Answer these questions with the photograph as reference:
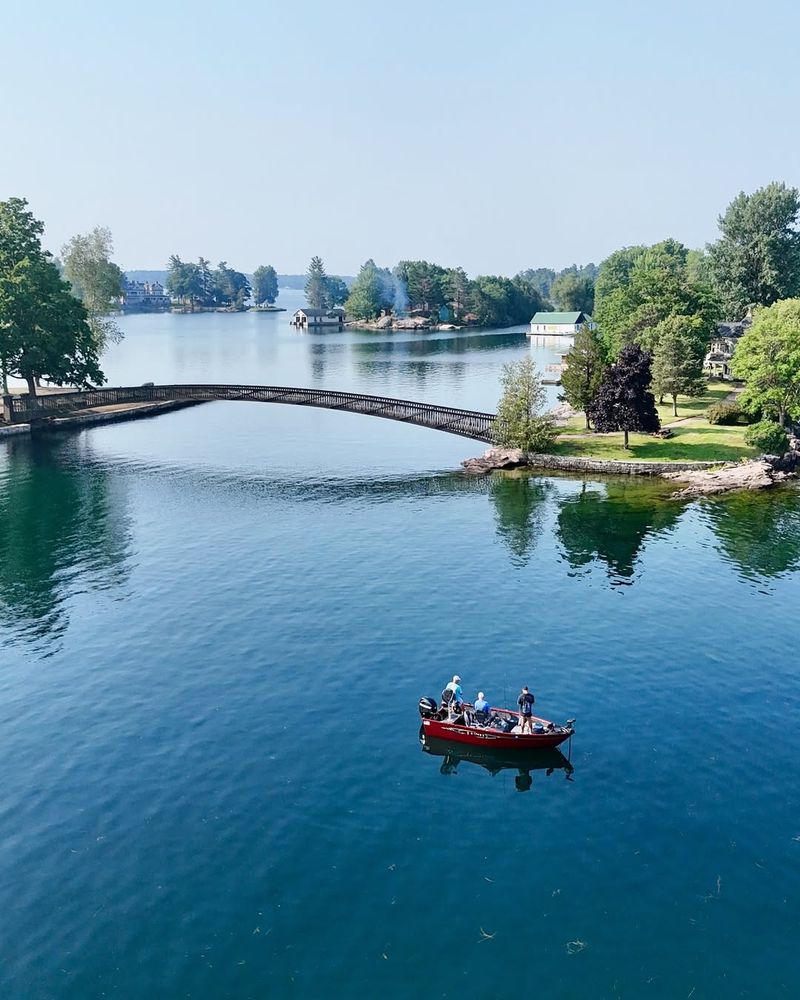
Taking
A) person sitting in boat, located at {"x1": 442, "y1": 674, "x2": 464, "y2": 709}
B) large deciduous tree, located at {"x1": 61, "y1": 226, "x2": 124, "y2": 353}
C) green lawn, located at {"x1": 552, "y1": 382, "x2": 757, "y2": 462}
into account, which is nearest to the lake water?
person sitting in boat, located at {"x1": 442, "y1": 674, "x2": 464, "y2": 709}

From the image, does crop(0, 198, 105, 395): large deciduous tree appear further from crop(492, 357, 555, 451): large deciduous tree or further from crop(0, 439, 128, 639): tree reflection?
crop(492, 357, 555, 451): large deciduous tree

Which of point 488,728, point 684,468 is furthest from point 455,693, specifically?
point 684,468

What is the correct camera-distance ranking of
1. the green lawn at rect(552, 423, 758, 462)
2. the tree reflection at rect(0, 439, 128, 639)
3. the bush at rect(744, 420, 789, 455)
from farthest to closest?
the green lawn at rect(552, 423, 758, 462)
the bush at rect(744, 420, 789, 455)
the tree reflection at rect(0, 439, 128, 639)

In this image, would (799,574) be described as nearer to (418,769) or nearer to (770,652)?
(770,652)

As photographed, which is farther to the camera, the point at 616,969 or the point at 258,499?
the point at 258,499

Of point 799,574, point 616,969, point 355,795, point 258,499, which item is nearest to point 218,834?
point 355,795

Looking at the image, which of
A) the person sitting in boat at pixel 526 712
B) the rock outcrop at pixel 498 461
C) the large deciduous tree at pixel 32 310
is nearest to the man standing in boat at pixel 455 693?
the person sitting in boat at pixel 526 712
